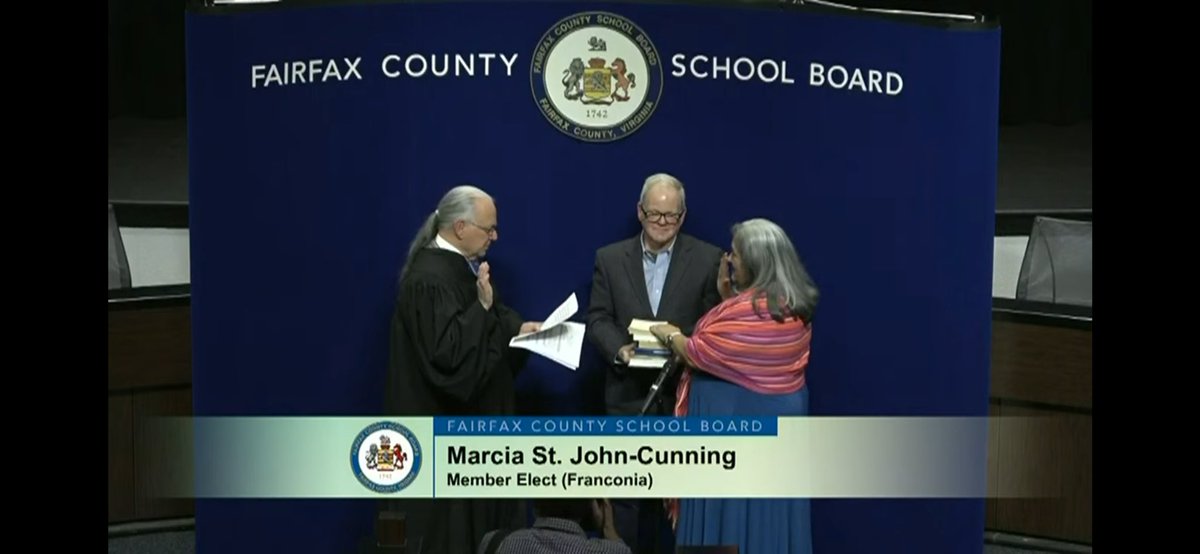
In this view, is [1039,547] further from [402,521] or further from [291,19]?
[291,19]

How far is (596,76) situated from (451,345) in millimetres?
728

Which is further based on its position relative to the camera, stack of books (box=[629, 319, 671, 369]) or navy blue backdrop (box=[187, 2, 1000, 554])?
stack of books (box=[629, 319, 671, 369])

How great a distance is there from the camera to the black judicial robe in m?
5.27

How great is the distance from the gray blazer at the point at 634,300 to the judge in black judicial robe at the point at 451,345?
0.18 meters

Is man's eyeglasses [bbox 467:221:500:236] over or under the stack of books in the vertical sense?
over

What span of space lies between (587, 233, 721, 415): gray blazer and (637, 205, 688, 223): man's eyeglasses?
5cm

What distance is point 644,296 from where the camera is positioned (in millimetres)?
5309

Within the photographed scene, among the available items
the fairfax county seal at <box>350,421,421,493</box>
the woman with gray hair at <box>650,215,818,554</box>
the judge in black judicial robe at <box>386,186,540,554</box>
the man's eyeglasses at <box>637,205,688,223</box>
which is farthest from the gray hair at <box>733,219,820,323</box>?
the fairfax county seal at <box>350,421,421,493</box>

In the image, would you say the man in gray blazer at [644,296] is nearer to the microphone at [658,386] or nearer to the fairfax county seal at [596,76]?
the microphone at [658,386]

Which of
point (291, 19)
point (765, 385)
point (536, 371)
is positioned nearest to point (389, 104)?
point (291, 19)

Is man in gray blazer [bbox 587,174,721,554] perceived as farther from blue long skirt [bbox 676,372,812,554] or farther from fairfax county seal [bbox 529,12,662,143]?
fairfax county seal [bbox 529,12,662,143]

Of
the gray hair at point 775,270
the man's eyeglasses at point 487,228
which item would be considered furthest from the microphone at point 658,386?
the man's eyeglasses at point 487,228

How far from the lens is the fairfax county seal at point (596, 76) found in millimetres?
5184

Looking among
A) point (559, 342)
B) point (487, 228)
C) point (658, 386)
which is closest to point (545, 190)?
point (487, 228)
